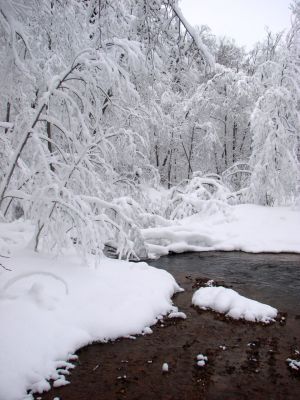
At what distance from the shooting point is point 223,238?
12.0 m

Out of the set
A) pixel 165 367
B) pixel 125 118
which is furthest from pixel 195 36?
pixel 125 118

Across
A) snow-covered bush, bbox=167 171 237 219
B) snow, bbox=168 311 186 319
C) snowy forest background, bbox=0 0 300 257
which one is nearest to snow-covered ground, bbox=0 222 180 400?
snow, bbox=168 311 186 319

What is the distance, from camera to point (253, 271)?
355 inches

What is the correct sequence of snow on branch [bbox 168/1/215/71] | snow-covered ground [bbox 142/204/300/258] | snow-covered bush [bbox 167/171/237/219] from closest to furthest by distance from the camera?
snow on branch [bbox 168/1/215/71], snow-covered ground [bbox 142/204/300/258], snow-covered bush [bbox 167/171/237/219]

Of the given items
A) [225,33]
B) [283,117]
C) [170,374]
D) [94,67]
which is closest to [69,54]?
[94,67]

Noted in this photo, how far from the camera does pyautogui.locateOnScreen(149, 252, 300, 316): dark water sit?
7176 millimetres

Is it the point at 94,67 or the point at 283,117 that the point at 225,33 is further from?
the point at 94,67

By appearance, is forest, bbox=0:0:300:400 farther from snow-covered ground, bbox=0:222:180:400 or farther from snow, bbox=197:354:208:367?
snow, bbox=197:354:208:367

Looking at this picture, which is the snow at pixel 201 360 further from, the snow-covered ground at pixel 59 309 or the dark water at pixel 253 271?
the dark water at pixel 253 271

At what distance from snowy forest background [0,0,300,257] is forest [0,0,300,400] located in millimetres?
32

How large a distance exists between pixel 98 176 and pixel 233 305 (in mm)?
3967

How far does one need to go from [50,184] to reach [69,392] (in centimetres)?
319

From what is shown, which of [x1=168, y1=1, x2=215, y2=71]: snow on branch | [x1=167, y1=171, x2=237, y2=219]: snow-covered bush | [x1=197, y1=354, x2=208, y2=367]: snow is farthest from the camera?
[x1=167, y1=171, x2=237, y2=219]: snow-covered bush

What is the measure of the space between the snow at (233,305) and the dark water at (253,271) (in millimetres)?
490
